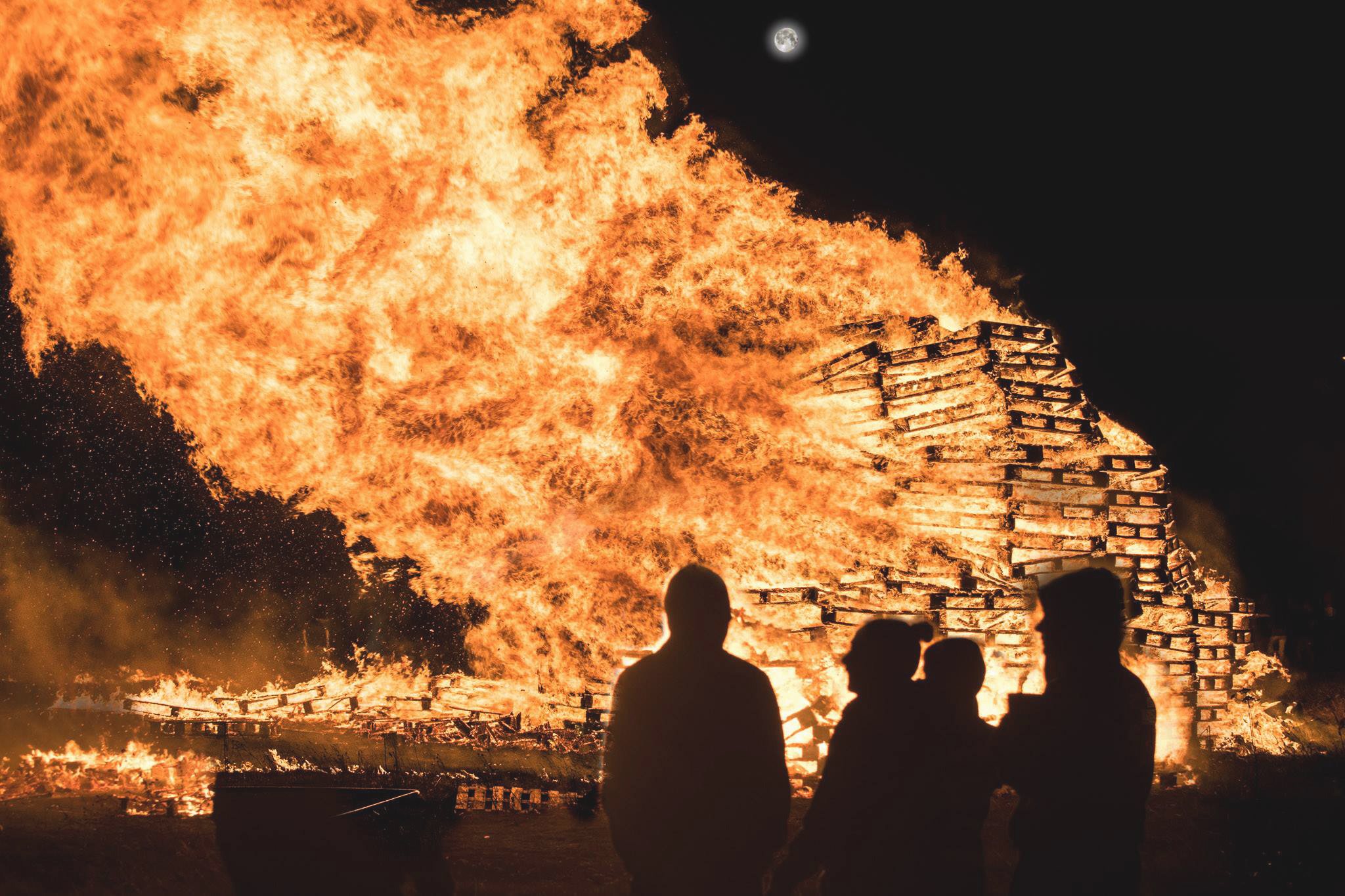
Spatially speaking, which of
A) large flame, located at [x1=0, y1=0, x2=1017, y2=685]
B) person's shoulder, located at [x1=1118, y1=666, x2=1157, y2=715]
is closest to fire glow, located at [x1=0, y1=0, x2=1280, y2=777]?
large flame, located at [x1=0, y1=0, x2=1017, y2=685]

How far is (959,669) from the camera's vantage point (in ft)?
10.4

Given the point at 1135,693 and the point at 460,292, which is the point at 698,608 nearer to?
the point at 1135,693

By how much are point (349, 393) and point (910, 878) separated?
4.86m

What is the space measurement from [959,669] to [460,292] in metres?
4.37

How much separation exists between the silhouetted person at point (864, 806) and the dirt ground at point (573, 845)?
1729 millimetres

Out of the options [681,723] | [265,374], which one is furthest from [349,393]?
[681,723]

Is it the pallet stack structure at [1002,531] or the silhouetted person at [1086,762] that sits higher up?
the pallet stack structure at [1002,531]

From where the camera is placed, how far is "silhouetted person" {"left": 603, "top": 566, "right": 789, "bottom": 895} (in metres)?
2.63

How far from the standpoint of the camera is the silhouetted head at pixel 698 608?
279 cm

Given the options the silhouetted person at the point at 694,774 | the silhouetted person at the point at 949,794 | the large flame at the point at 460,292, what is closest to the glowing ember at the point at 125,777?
the large flame at the point at 460,292

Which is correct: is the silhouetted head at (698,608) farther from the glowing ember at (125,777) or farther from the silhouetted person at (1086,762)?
the glowing ember at (125,777)

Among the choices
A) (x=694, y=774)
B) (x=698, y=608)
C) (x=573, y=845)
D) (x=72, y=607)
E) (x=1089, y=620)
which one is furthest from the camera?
(x=72, y=607)

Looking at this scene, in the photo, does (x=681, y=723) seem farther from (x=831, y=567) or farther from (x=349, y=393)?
(x=349, y=393)

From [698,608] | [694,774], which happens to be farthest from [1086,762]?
[698,608]
